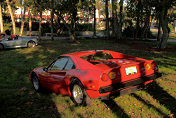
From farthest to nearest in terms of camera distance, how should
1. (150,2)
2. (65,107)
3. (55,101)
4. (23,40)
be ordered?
(23,40) < (150,2) < (55,101) < (65,107)

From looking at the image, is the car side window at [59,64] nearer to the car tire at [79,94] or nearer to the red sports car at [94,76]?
the red sports car at [94,76]

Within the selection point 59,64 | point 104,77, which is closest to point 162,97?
point 104,77

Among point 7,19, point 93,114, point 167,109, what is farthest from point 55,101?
point 7,19

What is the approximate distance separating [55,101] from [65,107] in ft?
1.81

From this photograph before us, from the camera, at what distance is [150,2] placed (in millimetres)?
14695

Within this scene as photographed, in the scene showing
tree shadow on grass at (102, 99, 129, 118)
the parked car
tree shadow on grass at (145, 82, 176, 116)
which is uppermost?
the parked car

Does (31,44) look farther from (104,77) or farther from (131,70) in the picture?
(104,77)

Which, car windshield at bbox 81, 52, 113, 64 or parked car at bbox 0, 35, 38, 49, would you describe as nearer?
car windshield at bbox 81, 52, 113, 64

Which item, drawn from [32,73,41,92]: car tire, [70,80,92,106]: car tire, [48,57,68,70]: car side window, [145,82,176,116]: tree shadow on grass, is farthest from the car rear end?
[32,73,41,92]: car tire

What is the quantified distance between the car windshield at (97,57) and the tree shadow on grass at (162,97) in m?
1.63

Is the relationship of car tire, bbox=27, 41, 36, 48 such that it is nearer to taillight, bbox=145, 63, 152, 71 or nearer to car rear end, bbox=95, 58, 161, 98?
car rear end, bbox=95, 58, 161, 98

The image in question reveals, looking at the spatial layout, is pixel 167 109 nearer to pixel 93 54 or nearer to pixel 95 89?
pixel 95 89

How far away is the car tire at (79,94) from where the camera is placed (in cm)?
427

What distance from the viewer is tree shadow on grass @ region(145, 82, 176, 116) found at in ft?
14.5
